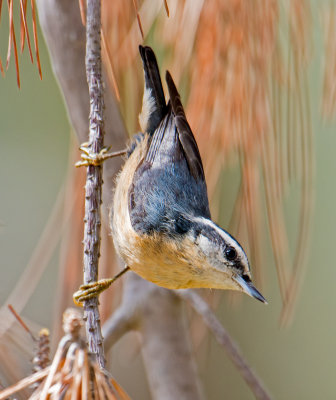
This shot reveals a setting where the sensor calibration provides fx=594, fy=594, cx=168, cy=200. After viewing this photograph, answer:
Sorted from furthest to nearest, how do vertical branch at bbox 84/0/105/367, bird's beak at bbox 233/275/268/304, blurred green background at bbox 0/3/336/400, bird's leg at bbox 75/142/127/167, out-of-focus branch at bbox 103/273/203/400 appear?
blurred green background at bbox 0/3/336/400
out-of-focus branch at bbox 103/273/203/400
bird's leg at bbox 75/142/127/167
bird's beak at bbox 233/275/268/304
vertical branch at bbox 84/0/105/367

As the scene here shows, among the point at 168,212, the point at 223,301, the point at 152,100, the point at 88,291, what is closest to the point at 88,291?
the point at 88,291

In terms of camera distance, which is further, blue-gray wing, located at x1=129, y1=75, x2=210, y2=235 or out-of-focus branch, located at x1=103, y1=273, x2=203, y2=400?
out-of-focus branch, located at x1=103, y1=273, x2=203, y2=400

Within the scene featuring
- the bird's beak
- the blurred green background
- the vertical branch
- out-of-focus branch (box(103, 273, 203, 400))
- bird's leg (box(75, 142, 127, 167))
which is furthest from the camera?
the blurred green background

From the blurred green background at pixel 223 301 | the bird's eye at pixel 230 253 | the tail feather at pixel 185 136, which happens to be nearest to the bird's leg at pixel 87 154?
the tail feather at pixel 185 136

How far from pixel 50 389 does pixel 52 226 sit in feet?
2.18

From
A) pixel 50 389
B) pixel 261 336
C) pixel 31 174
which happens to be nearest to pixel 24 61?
pixel 31 174

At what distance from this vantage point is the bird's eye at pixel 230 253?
902mm

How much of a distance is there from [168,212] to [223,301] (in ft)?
4.52

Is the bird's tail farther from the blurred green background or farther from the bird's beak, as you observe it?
the blurred green background

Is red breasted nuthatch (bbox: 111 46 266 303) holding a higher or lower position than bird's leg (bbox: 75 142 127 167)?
lower

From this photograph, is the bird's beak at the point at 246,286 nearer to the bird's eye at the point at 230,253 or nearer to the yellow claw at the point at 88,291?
the bird's eye at the point at 230,253

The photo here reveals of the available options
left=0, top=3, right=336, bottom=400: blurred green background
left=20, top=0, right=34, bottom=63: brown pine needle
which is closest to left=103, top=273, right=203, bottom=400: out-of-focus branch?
left=20, top=0, right=34, bottom=63: brown pine needle

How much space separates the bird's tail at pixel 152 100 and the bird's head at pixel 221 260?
0.30 meters

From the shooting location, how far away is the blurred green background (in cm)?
240
